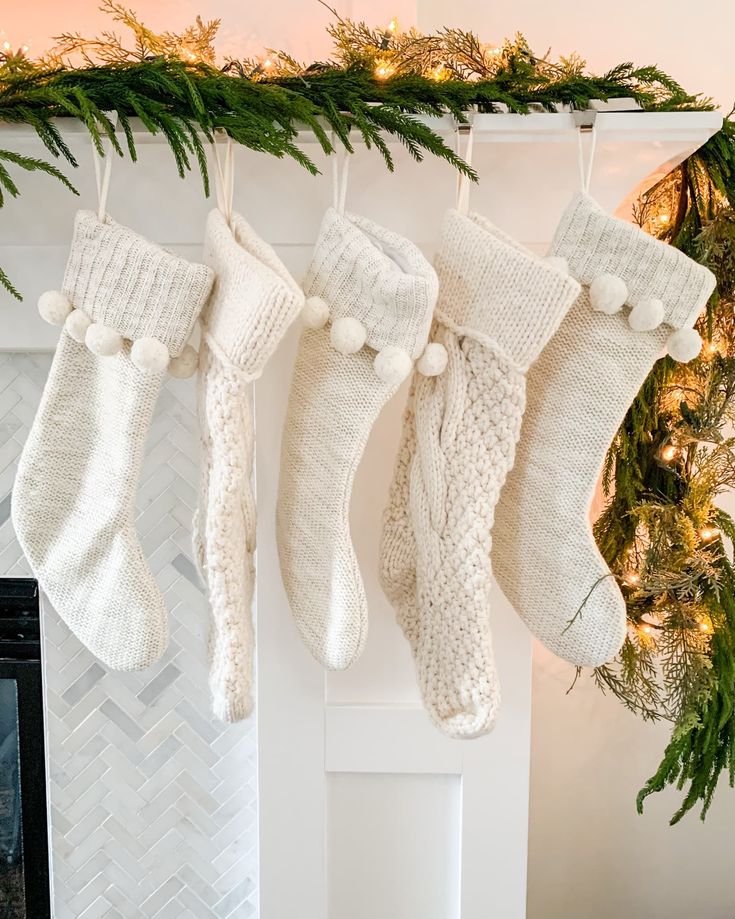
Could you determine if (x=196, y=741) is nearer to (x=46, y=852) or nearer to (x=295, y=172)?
(x=46, y=852)

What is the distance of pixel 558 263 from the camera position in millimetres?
876

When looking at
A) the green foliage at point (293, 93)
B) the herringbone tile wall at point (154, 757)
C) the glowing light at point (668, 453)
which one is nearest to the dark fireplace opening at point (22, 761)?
the herringbone tile wall at point (154, 757)

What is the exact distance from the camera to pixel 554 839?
1.44 m

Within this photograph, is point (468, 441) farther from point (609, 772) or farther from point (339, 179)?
point (609, 772)

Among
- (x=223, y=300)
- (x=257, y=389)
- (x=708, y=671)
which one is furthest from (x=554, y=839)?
(x=223, y=300)

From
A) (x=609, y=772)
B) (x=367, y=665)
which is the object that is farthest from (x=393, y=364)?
(x=609, y=772)

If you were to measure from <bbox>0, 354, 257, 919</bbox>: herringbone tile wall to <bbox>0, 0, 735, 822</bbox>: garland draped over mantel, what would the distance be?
347 mm

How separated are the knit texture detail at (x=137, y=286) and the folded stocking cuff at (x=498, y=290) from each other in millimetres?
271

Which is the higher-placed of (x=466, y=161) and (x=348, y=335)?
→ (x=466, y=161)

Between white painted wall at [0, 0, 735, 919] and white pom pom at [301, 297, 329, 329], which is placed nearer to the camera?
white pom pom at [301, 297, 329, 329]

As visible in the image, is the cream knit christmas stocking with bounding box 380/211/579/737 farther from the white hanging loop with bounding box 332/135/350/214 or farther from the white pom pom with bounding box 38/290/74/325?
the white pom pom with bounding box 38/290/74/325

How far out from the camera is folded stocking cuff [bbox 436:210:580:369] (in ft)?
2.79

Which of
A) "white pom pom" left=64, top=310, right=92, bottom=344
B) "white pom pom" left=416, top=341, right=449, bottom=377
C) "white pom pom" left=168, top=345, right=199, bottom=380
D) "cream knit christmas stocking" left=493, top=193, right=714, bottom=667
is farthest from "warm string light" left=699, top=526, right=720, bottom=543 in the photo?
"white pom pom" left=64, top=310, right=92, bottom=344

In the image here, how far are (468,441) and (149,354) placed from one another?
356 millimetres
